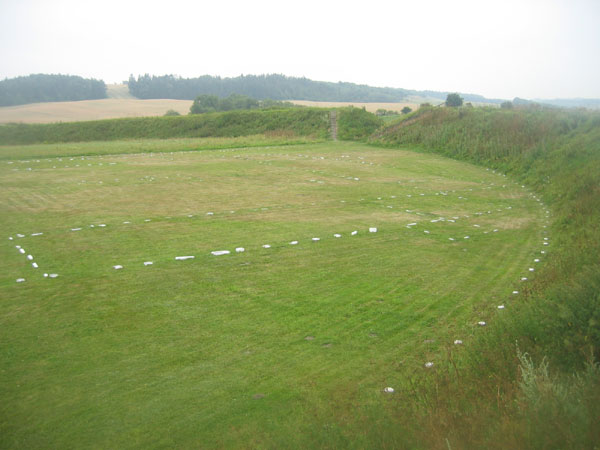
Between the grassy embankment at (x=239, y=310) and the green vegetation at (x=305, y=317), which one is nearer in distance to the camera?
the green vegetation at (x=305, y=317)

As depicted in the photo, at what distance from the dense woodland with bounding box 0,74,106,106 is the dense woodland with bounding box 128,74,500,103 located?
10.6m

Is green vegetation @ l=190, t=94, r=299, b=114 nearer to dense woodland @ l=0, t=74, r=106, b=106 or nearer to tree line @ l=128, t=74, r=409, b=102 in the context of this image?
dense woodland @ l=0, t=74, r=106, b=106

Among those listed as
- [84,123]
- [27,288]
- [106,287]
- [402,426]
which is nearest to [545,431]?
[402,426]

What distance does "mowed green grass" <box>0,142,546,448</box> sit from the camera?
191 inches

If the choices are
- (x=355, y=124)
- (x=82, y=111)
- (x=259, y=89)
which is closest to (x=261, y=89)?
(x=259, y=89)

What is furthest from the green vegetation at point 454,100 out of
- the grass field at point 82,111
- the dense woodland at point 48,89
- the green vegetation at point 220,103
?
the dense woodland at point 48,89

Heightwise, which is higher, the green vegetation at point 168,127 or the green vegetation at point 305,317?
the green vegetation at point 305,317

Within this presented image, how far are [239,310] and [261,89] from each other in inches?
4753

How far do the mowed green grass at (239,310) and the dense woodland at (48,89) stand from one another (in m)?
76.4

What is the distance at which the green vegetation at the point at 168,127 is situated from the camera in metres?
46.1

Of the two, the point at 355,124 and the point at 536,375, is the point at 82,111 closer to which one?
the point at 355,124

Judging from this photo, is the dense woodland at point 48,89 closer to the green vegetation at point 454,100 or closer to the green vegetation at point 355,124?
the green vegetation at point 355,124

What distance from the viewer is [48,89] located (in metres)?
91.7

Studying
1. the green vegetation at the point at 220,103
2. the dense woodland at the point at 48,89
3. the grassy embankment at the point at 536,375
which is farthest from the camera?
the dense woodland at the point at 48,89
